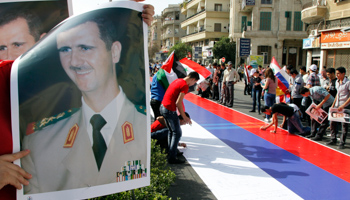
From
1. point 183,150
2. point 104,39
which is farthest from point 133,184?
point 183,150

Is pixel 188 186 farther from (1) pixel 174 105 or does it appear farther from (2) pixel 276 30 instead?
(2) pixel 276 30

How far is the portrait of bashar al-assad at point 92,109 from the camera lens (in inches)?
69.4

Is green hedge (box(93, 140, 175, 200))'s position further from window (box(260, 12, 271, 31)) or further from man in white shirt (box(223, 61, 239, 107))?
window (box(260, 12, 271, 31))

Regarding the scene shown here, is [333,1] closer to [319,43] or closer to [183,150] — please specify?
[319,43]

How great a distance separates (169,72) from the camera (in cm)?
724

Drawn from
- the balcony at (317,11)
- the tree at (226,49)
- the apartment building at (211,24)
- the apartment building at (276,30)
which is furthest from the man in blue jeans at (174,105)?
the apartment building at (211,24)

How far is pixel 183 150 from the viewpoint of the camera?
668 cm

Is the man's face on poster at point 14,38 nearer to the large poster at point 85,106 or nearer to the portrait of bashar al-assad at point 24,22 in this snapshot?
the portrait of bashar al-assad at point 24,22

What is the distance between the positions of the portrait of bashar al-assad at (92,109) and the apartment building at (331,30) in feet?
63.3

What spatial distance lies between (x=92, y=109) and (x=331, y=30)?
21538mm

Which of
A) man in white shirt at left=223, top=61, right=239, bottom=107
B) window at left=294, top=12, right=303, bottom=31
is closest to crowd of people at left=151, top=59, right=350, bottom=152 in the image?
man in white shirt at left=223, top=61, right=239, bottom=107

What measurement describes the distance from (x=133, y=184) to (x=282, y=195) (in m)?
3.10

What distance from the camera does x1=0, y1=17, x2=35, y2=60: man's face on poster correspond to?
7.90 feet

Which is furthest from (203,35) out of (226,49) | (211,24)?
(226,49)
